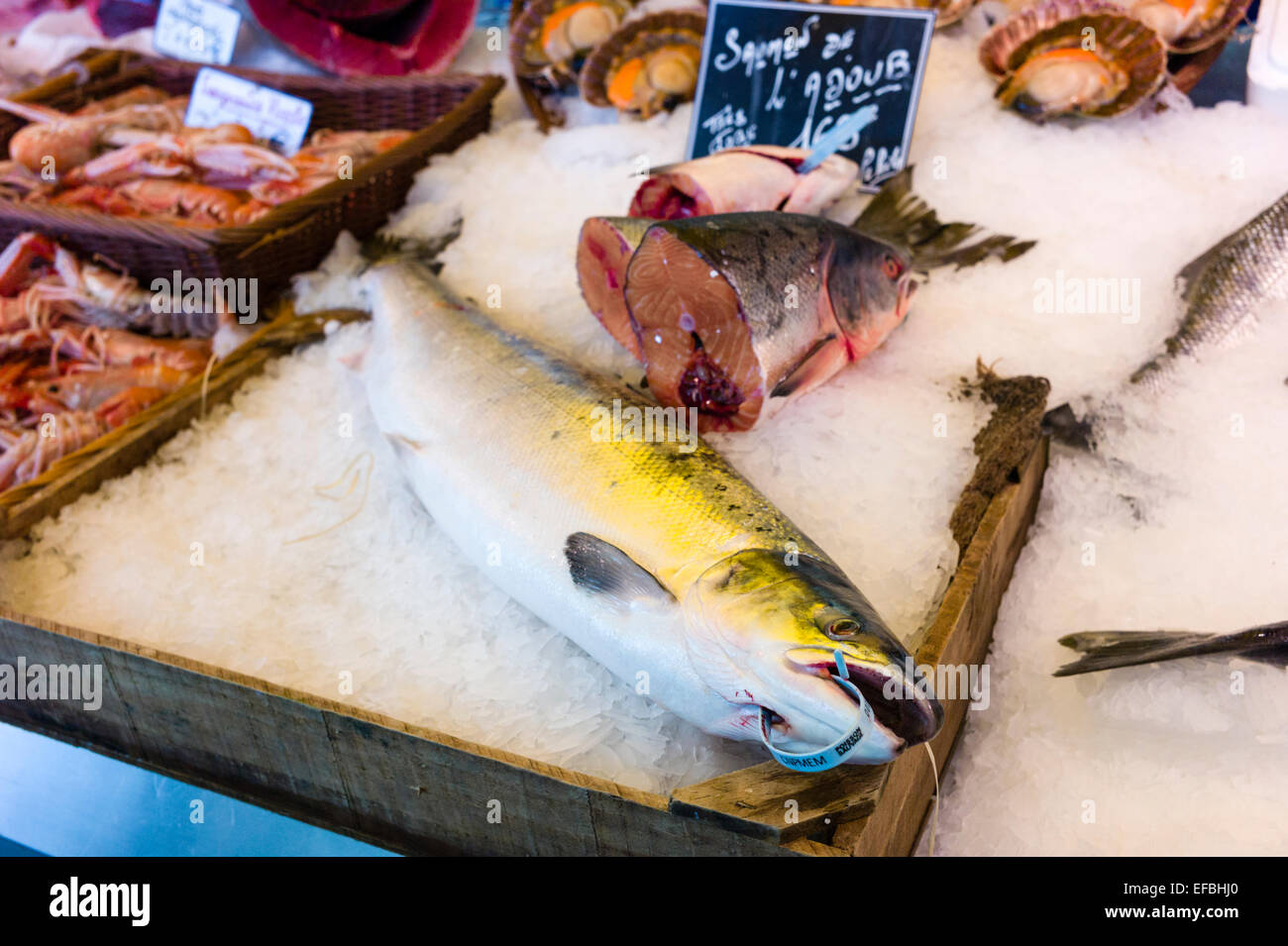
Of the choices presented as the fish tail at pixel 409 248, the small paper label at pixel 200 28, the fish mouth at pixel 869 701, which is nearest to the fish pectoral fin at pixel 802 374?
the fish mouth at pixel 869 701

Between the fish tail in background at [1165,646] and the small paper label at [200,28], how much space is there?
362 centimetres

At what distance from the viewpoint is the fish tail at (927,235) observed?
8.35 feet

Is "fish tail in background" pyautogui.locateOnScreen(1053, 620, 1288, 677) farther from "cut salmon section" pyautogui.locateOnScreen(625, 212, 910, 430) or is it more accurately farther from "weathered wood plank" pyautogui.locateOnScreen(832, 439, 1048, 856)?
"cut salmon section" pyautogui.locateOnScreen(625, 212, 910, 430)

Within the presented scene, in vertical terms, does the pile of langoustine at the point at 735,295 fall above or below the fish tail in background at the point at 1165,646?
above

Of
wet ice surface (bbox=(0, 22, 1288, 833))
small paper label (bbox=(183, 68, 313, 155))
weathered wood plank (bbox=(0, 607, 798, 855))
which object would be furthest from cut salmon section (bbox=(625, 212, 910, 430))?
small paper label (bbox=(183, 68, 313, 155))

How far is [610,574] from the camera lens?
1.58 metres

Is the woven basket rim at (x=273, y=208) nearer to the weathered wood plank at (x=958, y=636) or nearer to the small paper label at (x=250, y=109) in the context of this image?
the small paper label at (x=250, y=109)

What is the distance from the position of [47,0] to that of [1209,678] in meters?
5.01

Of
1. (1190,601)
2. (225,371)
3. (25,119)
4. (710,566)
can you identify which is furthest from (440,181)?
(1190,601)

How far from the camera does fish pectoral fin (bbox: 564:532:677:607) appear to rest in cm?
154

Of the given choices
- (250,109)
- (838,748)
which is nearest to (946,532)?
(838,748)

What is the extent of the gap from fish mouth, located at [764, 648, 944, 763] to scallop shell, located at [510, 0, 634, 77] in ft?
8.46
